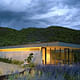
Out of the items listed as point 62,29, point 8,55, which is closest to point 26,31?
point 62,29

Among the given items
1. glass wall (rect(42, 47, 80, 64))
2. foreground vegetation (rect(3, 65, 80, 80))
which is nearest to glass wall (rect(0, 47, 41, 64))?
glass wall (rect(42, 47, 80, 64))

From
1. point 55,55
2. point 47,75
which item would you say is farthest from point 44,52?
point 47,75

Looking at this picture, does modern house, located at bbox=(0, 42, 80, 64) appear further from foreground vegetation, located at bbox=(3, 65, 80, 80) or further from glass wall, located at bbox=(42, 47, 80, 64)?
foreground vegetation, located at bbox=(3, 65, 80, 80)

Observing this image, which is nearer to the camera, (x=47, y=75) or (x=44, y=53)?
(x=47, y=75)

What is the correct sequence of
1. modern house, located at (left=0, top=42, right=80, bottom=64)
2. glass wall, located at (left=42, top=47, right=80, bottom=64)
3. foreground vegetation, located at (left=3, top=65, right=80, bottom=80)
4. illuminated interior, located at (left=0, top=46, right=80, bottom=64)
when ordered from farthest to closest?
1. glass wall, located at (left=42, top=47, right=80, bottom=64)
2. illuminated interior, located at (left=0, top=46, right=80, bottom=64)
3. modern house, located at (left=0, top=42, right=80, bottom=64)
4. foreground vegetation, located at (left=3, top=65, right=80, bottom=80)

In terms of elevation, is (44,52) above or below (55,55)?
above

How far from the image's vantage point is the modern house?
1355 centimetres

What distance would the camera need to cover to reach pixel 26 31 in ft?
173

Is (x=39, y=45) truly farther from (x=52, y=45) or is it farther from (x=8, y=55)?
(x=8, y=55)

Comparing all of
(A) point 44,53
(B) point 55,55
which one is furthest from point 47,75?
(A) point 44,53

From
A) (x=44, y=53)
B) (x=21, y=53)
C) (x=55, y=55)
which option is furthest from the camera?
(x=21, y=53)

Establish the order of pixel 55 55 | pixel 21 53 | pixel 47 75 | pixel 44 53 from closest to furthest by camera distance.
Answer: pixel 47 75
pixel 55 55
pixel 44 53
pixel 21 53

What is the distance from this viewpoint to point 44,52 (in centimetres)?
1471

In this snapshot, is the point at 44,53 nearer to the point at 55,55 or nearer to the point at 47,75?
the point at 55,55
